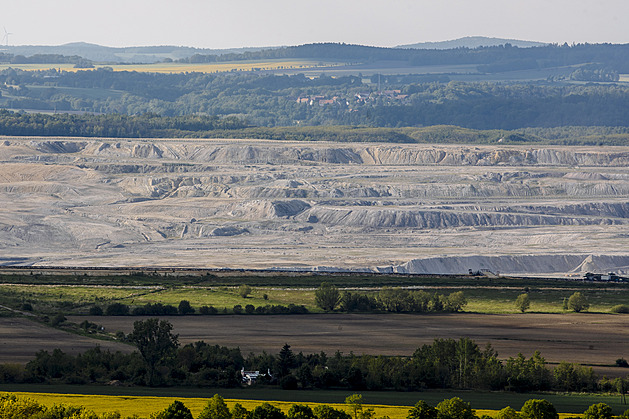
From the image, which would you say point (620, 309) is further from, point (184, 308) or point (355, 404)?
point (355, 404)

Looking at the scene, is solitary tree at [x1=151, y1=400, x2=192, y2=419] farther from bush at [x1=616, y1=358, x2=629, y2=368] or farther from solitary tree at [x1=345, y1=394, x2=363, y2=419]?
bush at [x1=616, y1=358, x2=629, y2=368]

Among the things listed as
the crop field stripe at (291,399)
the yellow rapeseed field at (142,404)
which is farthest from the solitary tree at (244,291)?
the yellow rapeseed field at (142,404)

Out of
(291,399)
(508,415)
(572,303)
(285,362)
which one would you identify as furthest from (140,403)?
(572,303)

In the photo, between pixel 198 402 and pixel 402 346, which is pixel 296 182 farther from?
pixel 198 402

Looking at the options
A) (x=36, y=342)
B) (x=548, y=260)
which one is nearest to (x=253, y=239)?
(x=548, y=260)

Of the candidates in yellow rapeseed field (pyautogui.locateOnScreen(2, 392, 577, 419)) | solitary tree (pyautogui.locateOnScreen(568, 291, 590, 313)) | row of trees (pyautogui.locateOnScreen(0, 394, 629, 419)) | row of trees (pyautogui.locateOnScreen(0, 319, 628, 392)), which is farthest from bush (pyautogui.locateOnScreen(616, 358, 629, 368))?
row of trees (pyautogui.locateOnScreen(0, 394, 629, 419))

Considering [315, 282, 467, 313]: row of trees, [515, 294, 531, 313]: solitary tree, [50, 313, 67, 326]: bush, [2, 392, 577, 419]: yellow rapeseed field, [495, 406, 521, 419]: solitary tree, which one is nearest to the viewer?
[495, 406, 521, 419]: solitary tree

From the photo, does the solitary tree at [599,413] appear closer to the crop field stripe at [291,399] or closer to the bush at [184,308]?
the crop field stripe at [291,399]

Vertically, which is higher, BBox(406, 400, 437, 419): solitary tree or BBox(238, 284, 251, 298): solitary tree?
BBox(406, 400, 437, 419): solitary tree
